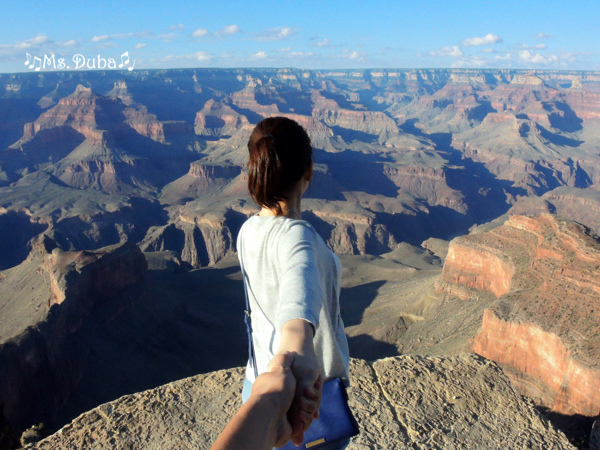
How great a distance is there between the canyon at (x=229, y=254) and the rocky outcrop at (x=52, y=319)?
13cm

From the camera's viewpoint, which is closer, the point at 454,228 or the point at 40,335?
the point at 40,335

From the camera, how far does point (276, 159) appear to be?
10.7ft

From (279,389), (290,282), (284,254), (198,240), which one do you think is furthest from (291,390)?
(198,240)

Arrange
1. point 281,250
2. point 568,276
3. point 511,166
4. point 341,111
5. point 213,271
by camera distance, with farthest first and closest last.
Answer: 1. point 341,111
2. point 511,166
3. point 213,271
4. point 568,276
5. point 281,250

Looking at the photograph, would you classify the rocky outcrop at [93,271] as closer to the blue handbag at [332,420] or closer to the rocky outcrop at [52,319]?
the rocky outcrop at [52,319]

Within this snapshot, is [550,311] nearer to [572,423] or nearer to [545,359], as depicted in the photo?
[545,359]

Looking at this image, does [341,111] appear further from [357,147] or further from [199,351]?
[199,351]

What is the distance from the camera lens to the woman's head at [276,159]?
3.25 meters

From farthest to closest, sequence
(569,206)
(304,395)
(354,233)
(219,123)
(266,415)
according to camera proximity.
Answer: (219,123) < (569,206) < (354,233) < (304,395) < (266,415)

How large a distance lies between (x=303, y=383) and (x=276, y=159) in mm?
1618

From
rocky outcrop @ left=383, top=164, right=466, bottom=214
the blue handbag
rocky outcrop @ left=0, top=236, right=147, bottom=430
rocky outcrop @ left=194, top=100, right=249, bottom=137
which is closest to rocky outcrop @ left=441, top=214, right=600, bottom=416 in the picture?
the blue handbag

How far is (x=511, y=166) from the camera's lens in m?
134

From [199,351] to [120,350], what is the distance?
6.02 m

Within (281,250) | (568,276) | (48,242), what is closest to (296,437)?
(281,250)
